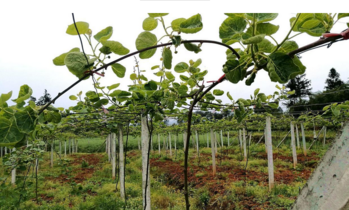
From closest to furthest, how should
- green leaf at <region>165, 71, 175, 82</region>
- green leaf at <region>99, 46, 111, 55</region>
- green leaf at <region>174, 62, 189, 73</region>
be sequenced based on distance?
green leaf at <region>99, 46, 111, 55</region> → green leaf at <region>174, 62, 189, 73</region> → green leaf at <region>165, 71, 175, 82</region>

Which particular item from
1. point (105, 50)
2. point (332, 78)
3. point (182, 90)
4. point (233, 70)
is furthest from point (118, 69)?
point (332, 78)

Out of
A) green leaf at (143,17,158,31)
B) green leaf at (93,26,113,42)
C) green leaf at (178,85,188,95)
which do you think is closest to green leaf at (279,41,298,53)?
green leaf at (143,17,158,31)

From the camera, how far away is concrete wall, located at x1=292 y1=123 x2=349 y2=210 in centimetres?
42

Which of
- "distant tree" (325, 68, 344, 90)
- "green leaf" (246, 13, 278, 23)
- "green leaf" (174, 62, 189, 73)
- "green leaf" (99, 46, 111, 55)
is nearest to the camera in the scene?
"green leaf" (246, 13, 278, 23)

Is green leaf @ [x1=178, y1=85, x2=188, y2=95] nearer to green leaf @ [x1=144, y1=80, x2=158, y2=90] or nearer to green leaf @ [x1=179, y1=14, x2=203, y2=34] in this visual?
green leaf @ [x1=144, y1=80, x2=158, y2=90]

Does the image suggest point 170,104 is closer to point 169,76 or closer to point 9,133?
point 169,76

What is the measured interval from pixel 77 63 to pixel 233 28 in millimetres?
366

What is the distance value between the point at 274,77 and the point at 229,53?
0.24 meters

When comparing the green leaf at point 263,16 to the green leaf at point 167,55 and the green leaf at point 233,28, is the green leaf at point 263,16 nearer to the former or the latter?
the green leaf at point 233,28

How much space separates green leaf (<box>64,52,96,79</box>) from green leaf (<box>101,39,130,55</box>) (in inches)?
2.1

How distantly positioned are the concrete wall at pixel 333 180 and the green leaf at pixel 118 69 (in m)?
0.53

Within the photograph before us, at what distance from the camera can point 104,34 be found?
504mm

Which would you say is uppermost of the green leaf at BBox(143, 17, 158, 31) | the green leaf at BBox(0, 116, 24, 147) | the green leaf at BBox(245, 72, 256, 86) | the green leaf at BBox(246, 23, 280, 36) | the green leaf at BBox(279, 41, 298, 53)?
the green leaf at BBox(143, 17, 158, 31)

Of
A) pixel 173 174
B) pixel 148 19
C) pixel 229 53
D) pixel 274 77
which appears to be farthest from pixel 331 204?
pixel 173 174
